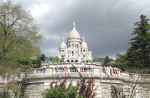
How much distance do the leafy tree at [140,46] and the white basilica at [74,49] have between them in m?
29.8

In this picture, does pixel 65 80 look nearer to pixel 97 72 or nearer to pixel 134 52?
pixel 97 72

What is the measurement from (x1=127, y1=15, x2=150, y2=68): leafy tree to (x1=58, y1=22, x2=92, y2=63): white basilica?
97.8 feet

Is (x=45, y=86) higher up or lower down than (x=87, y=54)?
lower down

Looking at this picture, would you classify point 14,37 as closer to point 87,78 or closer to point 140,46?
point 87,78

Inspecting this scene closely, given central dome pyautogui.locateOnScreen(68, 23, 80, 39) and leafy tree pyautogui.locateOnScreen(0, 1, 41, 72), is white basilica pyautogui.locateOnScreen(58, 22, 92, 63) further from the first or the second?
leafy tree pyautogui.locateOnScreen(0, 1, 41, 72)

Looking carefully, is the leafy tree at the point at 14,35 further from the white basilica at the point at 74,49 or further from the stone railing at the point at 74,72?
the white basilica at the point at 74,49

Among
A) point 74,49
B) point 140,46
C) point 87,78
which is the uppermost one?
point 74,49

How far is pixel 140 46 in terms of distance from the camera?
47.7 meters

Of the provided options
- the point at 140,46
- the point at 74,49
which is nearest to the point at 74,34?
the point at 74,49

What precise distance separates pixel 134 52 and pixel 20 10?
18.4m

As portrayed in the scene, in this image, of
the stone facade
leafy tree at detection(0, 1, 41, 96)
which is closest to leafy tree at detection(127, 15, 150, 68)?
the stone facade

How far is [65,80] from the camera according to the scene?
31875 mm

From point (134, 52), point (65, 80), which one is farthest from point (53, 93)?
point (134, 52)

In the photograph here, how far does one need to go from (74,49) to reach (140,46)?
37.9 metres
